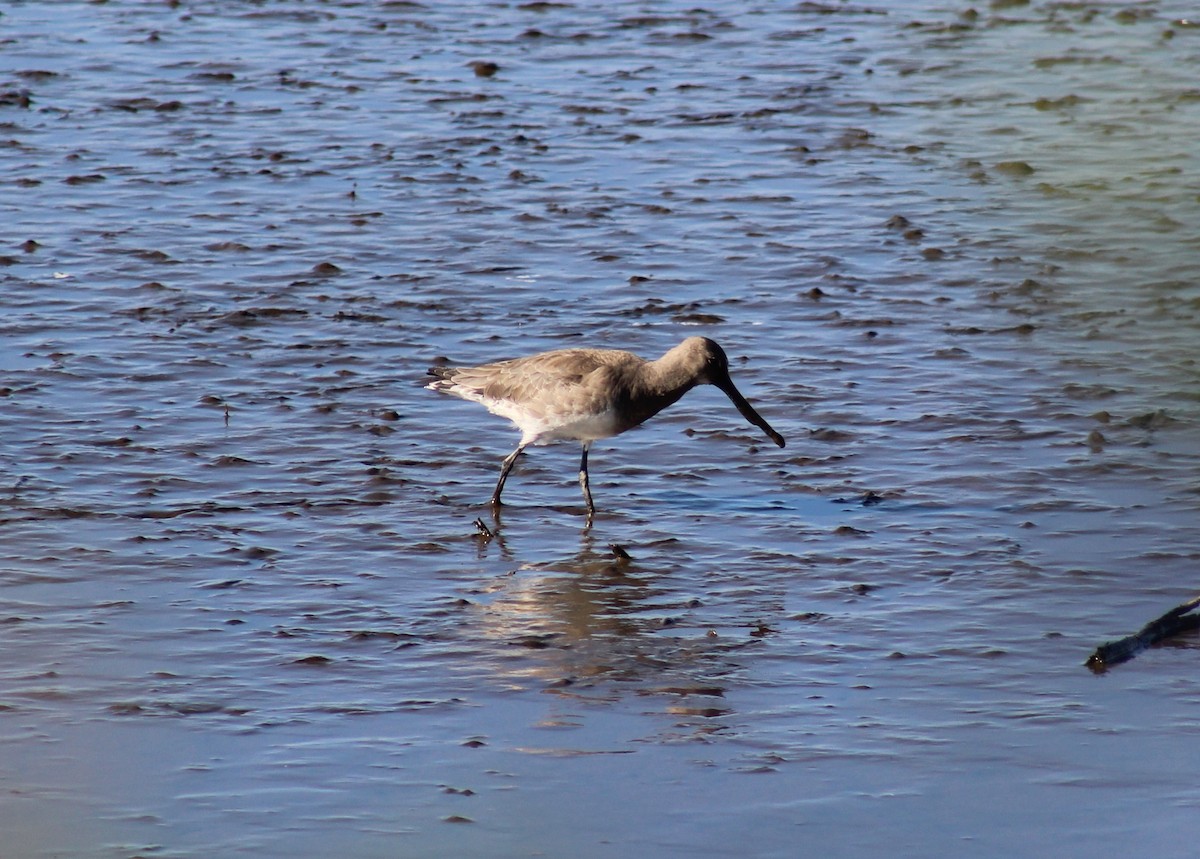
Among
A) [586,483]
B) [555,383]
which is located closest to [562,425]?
[555,383]

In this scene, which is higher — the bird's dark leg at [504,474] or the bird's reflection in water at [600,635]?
the bird's dark leg at [504,474]

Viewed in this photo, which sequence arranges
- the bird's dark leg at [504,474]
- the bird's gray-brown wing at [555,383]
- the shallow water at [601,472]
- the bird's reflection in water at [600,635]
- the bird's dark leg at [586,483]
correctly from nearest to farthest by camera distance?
the shallow water at [601,472]
the bird's reflection in water at [600,635]
the bird's gray-brown wing at [555,383]
the bird's dark leg at [586,483]
the bird's dark leg at [504,474]

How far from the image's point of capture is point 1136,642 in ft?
24.0

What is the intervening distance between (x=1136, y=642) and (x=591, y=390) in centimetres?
305

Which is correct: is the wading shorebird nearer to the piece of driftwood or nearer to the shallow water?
the shallow water

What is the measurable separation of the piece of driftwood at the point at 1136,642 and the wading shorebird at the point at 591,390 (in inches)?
103

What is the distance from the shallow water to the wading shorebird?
1.54 ft

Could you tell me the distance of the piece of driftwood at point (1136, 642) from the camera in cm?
727

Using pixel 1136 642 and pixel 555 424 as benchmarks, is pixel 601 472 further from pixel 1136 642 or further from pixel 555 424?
pixel 1136 642

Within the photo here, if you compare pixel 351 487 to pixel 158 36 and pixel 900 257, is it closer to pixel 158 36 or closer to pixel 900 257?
pixel 900 257

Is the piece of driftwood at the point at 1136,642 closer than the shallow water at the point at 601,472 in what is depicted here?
No

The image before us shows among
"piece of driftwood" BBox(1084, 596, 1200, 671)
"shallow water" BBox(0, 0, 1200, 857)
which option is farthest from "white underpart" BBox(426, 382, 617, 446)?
"piece of driftwood" BBox(1084, 596, 1200, 671)

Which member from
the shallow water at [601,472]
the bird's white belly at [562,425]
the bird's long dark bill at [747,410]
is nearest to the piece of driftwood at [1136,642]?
the shallow water at [601,472]

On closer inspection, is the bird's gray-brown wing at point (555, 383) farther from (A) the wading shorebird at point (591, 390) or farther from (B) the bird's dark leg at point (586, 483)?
(B) the bird's dark leg at point (586, 483)
